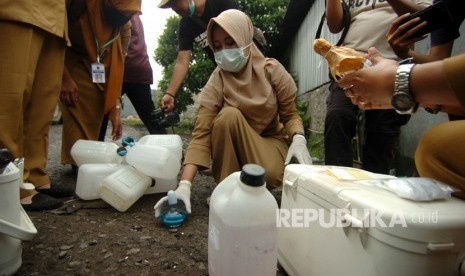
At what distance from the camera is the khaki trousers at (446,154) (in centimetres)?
79

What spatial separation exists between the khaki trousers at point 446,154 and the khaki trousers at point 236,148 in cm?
104

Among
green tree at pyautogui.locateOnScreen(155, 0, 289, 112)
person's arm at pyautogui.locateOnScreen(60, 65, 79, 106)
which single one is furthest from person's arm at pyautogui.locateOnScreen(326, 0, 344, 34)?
green tree at pyautogui.locateOnScreen(155, 0, 289, 112)

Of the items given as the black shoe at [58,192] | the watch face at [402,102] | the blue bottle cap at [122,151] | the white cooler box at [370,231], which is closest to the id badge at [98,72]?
the blue bottle cap at [122,151]

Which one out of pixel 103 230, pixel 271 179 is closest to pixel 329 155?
pixel 271 179

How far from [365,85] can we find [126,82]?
7.89ft

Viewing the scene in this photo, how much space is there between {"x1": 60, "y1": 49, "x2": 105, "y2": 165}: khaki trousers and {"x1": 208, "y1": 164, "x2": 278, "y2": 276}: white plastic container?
1.85 metres

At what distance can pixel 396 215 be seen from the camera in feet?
2.24

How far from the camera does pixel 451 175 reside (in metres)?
0.82

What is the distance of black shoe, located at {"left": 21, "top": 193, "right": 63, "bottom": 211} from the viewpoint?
1.69m

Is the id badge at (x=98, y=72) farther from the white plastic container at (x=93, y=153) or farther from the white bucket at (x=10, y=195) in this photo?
the white bucket at (x=10, y=195)

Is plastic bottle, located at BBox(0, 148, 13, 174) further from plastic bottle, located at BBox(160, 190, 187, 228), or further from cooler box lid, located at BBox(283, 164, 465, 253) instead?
cooler box lid, located at BBox(283, 164, 465, 253)

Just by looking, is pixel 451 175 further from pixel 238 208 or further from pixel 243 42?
pixel 243 42

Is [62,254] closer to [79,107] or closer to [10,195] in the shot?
[10,195]

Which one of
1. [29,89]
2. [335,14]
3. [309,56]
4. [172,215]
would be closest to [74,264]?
[172,215]
